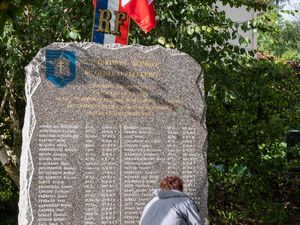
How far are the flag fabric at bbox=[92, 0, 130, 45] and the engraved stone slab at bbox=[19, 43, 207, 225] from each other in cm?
89

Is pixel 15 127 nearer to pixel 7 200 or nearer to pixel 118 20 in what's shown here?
pixel 7 200

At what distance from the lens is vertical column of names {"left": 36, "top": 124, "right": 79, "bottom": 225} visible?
6.27 m

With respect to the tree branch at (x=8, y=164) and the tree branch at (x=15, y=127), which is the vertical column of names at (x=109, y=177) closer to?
the tree branch at (x=8, y=164)

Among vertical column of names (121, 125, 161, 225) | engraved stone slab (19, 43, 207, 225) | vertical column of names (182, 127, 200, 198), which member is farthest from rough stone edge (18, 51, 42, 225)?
vertical column of names (182, 127, 200, 198)

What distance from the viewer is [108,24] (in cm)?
769

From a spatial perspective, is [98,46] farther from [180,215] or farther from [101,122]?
[180,215]

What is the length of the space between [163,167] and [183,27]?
2.66m

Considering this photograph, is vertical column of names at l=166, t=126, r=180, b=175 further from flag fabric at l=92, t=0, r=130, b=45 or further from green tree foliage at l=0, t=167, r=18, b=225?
green tree foliage at l=0, t=167, r=18, b=225

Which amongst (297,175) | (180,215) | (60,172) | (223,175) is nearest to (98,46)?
(60,172)

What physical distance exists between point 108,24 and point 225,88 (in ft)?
6.45

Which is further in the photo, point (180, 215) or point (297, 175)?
point (297, 175)

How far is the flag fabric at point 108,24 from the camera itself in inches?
301

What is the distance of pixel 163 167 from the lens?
6.78 metres

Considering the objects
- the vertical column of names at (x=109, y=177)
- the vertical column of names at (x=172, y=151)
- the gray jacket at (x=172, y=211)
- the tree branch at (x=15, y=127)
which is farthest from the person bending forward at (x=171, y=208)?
the tree branch at (x=15, y=127)
